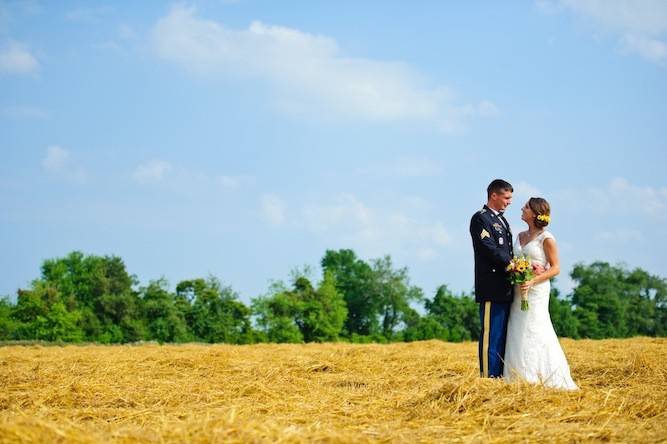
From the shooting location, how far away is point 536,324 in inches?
283

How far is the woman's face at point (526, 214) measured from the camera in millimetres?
7338

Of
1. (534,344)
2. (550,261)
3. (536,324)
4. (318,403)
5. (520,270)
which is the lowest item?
(318,403)

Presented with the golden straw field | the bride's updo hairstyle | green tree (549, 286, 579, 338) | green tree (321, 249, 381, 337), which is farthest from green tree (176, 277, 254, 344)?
the bride's updo hairstyle

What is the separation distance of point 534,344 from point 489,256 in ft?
3.18

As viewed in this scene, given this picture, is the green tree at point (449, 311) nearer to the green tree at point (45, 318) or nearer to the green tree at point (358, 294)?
the green tree at point (358, 294)

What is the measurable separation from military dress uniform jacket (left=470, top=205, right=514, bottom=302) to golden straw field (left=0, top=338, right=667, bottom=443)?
1120mm

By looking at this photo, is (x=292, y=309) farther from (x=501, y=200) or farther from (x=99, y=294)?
(x=501, y=200)

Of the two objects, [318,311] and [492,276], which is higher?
[318,311]

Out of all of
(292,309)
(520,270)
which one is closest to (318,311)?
(292,309)

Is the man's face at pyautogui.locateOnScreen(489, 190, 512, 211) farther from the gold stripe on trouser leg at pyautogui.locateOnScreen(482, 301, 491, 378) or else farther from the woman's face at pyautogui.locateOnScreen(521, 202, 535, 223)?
the gold stripe on trouser leg at pyautogui.locateOnScreen(482, 301, 491, 378)

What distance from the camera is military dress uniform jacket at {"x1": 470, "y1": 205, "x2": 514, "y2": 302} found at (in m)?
7.13

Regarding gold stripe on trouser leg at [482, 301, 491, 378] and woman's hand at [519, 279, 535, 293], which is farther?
gold stripe on trouser leg at [482, 301, 491, 378]

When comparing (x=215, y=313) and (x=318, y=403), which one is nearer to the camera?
(x=318, y=403)

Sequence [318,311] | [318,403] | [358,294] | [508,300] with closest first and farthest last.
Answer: [318,403], [508,300], [318,311], [358,294]
